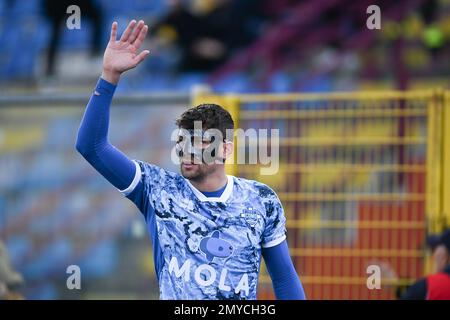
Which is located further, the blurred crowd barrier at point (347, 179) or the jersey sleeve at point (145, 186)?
the blurred crowd barrier at point (347, 179)

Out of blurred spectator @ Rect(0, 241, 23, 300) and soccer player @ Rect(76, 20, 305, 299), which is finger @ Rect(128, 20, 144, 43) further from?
blurred spectator @ Rect(0, 241, 23, 300)

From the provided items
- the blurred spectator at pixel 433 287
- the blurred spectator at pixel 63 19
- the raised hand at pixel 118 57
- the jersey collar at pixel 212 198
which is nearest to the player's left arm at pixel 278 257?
the jersey collar at pixel 212 198

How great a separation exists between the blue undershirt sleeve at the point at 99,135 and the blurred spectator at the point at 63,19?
1002cm

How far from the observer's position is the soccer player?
4.72 m

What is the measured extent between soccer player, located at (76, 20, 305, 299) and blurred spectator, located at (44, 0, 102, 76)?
9.93m

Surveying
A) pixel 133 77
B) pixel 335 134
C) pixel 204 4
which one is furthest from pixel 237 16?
pixel 335 134

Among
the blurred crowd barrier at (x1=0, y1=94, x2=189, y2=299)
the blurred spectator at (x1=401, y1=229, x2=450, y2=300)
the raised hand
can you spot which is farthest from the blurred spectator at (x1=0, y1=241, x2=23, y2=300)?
the raised hand

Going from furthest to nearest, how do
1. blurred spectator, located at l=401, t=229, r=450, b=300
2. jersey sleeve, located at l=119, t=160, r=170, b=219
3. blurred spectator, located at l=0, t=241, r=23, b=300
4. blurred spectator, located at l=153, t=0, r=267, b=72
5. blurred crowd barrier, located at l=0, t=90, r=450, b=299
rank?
blurred spectator, located at l=153, t=0, r=267, b=72
blurred crowd barrier, located at l=0, t=90, r=450, b=299
blurred spectator, located at l=0, t=241, r=23, b=300
blurred spectator, located at l=401, t=229, r=450, b=300
jersey sleeve, located at l=119, t=160, r=170, b=219

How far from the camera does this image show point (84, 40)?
15.0 m

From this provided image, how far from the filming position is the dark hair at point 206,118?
492 centimetres

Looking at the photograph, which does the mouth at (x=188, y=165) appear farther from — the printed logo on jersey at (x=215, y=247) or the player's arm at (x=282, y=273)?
the player's arm at (x=282, y=273)

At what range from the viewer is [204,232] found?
4.85 metres

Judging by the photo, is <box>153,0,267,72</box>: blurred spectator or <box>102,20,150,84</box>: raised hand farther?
<box>153,0,267,72</box>: blurred spectator

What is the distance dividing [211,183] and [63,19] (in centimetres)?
1021
